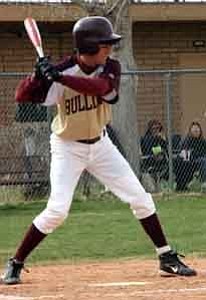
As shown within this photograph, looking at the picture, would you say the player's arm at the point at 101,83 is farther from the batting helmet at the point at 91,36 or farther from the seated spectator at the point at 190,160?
the seated spectator at the point at 190,160

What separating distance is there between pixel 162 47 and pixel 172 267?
15121 mm

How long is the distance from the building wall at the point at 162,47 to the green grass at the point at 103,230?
5.64m

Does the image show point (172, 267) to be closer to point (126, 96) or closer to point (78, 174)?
point (78, 174)

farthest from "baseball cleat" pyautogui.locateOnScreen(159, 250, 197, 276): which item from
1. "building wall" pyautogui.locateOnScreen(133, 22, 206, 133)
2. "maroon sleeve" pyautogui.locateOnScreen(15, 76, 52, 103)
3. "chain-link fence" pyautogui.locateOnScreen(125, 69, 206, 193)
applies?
"building wall" pyautogui.locateOnScreen(133, 22, 206, 133)

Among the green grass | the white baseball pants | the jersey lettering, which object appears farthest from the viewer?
the green grass

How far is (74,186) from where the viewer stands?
7.66 meters

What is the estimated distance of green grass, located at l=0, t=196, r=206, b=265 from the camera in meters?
10.2

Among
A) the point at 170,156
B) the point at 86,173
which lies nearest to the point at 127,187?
the point at 86,173

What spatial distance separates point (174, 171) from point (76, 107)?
10260 mm

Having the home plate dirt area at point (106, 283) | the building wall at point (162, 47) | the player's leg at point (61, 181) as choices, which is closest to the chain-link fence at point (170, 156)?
the building wall at point (162, 47)

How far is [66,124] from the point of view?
24.6 ft

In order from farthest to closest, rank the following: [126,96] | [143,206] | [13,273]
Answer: [126,96]
[143,206]
[13,273]

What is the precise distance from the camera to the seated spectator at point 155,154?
57.6ft

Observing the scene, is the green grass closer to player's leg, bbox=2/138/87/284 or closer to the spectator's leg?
the spectator's leg
